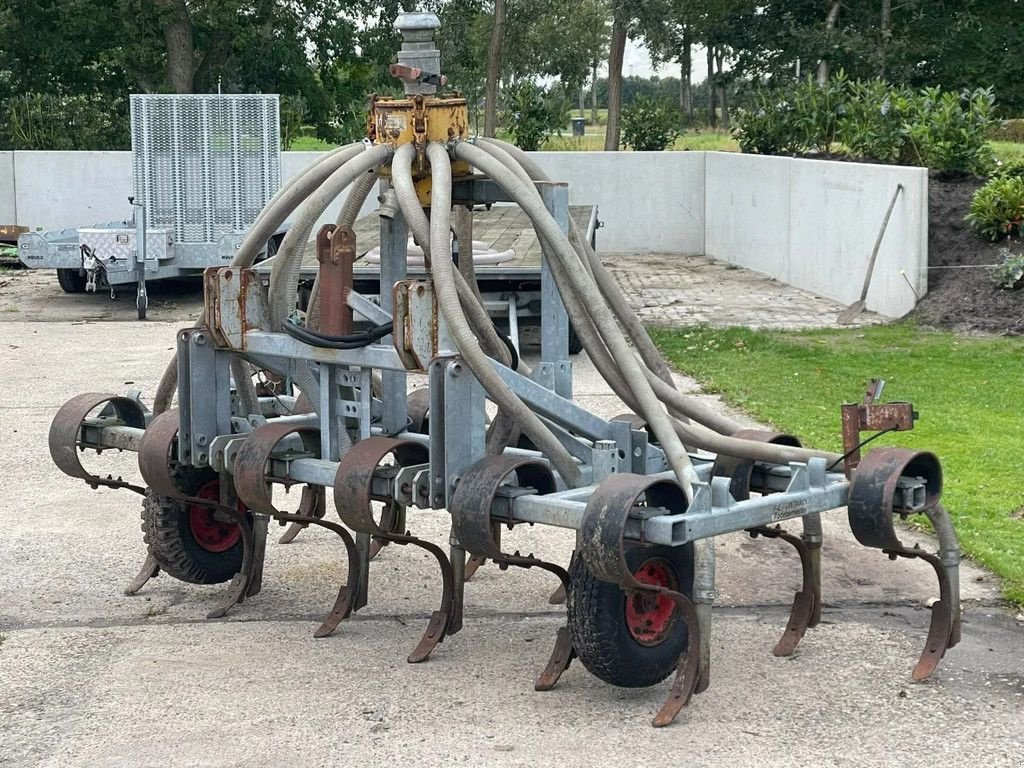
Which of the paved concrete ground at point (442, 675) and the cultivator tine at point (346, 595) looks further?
the cultivator tine at point (346, 595)

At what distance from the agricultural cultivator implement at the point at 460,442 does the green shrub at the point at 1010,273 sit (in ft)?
28.1

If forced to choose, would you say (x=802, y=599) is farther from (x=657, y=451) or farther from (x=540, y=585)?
(x=540, y=585)

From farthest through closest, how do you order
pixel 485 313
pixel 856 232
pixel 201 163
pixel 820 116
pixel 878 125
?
1. pixel 820 116
2. pixel 878 125
3. pixel 201 163
4. pixel 856 232
5. pixel 485 313

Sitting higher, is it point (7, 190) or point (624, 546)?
point (7, 190)

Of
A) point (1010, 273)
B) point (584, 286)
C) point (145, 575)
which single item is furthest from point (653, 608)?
point (1010, 273)

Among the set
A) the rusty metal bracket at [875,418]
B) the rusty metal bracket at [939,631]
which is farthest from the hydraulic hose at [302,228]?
the rusty metal bracket at [939,631]

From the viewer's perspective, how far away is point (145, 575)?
20.3ft

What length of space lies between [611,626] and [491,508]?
0.50 metres

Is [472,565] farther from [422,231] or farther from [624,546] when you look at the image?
[624,546]

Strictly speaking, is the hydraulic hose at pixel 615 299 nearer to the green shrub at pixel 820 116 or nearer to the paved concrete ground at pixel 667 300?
the paved concrete ground at pixel 667 300

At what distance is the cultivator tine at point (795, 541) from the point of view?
5.34 metres

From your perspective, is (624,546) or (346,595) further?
(346,595)

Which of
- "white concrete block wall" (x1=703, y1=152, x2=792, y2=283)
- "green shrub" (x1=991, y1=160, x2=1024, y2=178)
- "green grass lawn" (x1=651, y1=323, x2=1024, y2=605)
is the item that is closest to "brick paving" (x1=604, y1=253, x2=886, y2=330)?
"white concrete block wall" (x1=703, y1=152, x2=792, y2=283)

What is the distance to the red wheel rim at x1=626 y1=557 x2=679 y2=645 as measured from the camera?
4.68m
